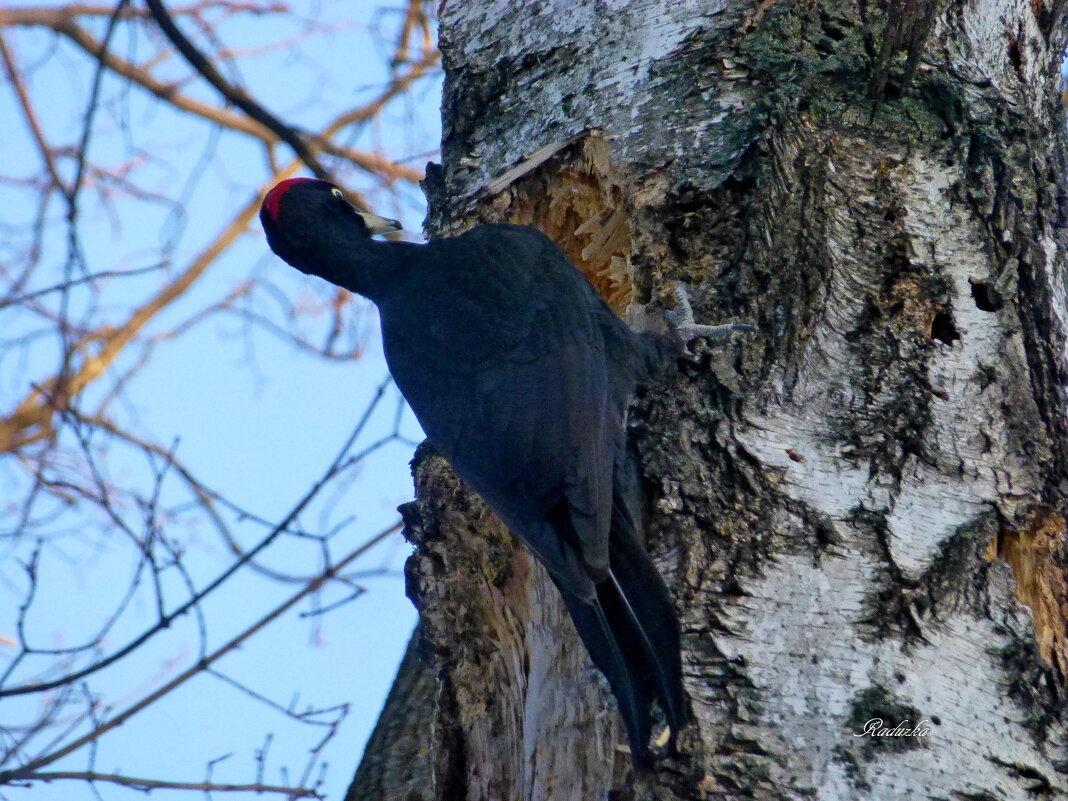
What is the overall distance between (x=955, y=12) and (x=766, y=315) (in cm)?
93

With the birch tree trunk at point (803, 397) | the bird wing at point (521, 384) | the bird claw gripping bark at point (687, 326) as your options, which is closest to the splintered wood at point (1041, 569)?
the birch tree trunk at point (803, 397)

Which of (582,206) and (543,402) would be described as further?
(582,206)

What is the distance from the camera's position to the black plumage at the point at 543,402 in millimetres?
1854

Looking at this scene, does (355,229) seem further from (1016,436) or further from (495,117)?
(1016,436)

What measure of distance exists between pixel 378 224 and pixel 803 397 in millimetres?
1704

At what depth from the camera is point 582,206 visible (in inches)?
105

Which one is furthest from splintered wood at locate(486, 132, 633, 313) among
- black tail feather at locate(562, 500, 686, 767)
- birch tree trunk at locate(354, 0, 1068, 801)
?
black tail feather at locate(562, 500, 686, 767)

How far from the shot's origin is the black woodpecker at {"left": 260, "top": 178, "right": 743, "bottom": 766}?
185 cm

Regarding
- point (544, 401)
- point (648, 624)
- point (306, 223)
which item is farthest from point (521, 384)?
point (306, 223)

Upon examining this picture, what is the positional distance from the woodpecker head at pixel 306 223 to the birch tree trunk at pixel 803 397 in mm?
492

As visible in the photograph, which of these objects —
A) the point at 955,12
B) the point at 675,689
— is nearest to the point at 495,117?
the point at 955,12

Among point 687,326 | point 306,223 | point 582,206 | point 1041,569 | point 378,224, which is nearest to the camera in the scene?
point 1041,569

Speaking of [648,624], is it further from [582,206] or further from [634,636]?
[582,206]

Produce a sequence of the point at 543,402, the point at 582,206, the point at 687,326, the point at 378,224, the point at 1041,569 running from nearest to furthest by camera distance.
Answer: the point at 1041,569 < the point at 687,326 < the point at 543,402 < the point at 582,206 < the point at 378,224
